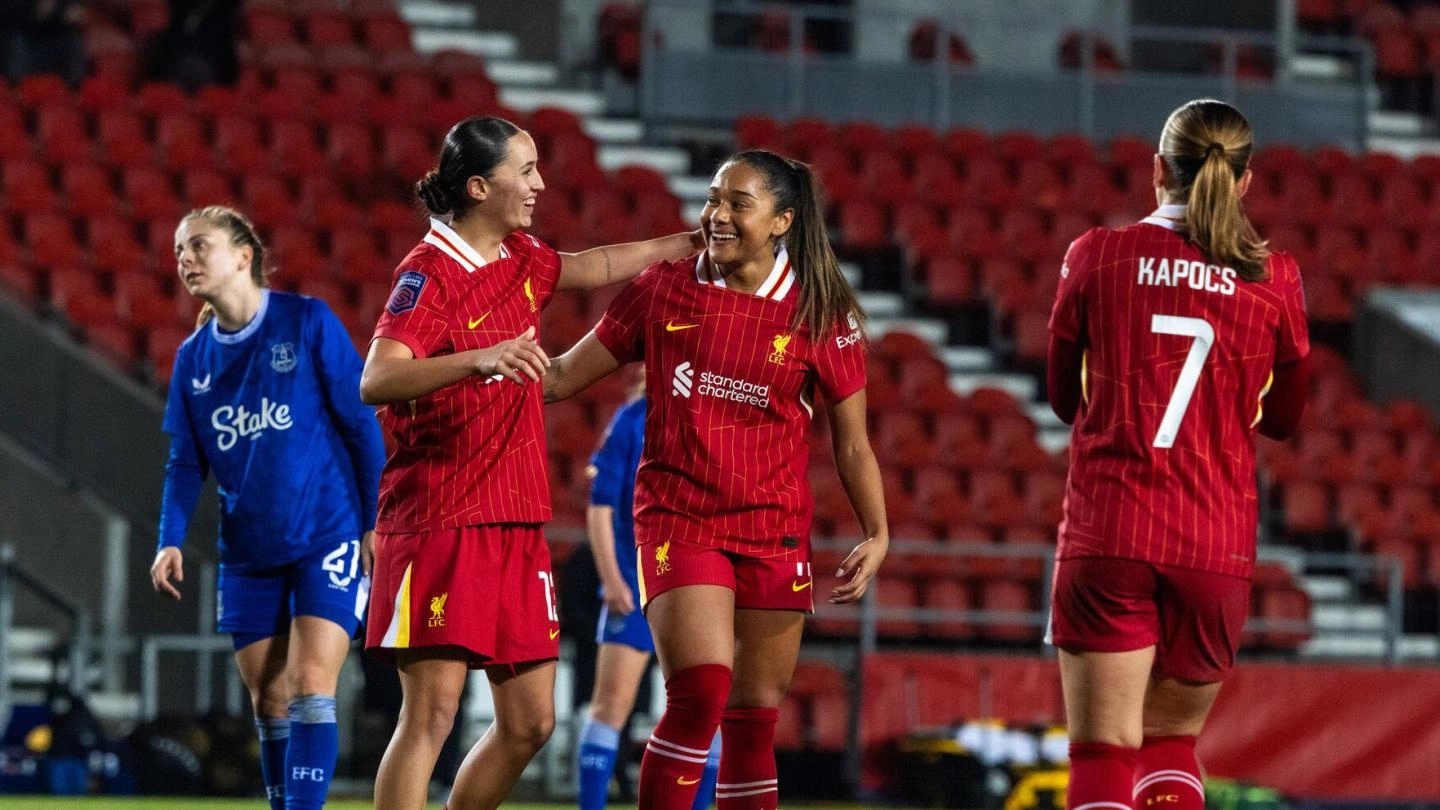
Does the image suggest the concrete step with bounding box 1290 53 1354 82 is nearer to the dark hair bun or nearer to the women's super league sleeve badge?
the dark hair bun

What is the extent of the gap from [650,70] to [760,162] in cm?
1341

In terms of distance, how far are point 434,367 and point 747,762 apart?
1262 mm

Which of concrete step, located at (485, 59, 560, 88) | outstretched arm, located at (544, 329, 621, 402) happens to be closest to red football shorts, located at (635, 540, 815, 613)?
outstretched arm, located at (544, 329, 621, 402)

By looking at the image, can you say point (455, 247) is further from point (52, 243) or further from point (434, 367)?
point (52, 243)

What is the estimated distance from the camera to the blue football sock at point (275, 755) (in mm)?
6004

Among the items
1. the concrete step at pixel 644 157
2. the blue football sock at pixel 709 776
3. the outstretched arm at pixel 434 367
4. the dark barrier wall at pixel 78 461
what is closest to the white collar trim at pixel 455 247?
the outstretched arm at pixel 434 367

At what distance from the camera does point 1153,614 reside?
450cm

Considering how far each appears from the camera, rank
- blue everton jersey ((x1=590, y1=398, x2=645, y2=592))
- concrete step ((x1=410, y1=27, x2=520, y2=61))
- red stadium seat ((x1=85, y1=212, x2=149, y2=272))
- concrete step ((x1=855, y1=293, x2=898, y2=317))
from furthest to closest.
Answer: concrete step ((x1=410, y1=27, x2=520, y2=61)) → concrete step ((x1=855, y1=293, x2=898, y2=317)) → red stadium seat ((x1=85, y1=212, x2=149, y2=272)) → blue everton jersey ((x1=590, y1=398, x2=645, y2=592))

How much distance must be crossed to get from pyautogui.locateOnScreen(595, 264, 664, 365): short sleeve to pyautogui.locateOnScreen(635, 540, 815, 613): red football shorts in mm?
519

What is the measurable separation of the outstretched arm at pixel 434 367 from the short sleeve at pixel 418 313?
33 millimetres

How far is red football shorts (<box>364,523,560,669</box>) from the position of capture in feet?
16.4

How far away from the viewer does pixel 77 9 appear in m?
17.4

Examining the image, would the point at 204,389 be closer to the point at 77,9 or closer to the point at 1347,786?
the point at 1347,786

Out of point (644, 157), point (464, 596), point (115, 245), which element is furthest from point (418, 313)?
point (644, 157)
